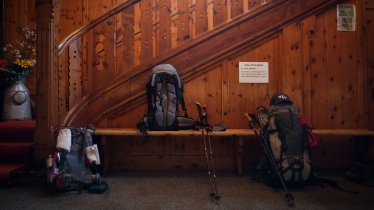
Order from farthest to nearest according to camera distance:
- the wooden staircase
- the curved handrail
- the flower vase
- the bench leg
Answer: the flower vase → the curved handrail → the bench leg → the wooden staircase

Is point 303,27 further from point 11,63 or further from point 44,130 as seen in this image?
point 11,63

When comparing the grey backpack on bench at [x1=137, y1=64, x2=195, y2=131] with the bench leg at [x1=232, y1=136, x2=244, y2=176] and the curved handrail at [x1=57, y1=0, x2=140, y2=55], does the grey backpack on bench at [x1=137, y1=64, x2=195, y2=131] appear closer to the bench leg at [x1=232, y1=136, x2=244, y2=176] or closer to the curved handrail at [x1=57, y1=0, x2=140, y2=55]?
the bench leg at [x1=232, y1=136, x2=244, y2=176]

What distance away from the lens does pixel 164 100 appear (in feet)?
9.60

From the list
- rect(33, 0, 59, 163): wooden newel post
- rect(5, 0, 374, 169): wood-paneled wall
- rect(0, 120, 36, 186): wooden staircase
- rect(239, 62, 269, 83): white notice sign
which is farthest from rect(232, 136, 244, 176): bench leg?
rect(0, 120, 36, 186): wooden staircase

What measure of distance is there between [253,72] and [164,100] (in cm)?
120

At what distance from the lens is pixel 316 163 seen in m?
3.30

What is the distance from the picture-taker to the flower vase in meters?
3.63

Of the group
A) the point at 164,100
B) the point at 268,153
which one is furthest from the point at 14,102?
the point at 268,153

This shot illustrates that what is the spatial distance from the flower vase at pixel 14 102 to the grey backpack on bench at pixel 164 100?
1936 millimetres

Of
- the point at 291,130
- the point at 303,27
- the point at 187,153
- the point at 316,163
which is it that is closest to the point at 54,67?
the point at 187,153

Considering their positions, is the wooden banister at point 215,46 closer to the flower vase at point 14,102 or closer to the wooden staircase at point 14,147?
the wooden staircase at point 14,147

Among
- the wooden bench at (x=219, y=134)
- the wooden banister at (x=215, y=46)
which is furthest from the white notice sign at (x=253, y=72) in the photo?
the wooden bench at (x=219, y=134)

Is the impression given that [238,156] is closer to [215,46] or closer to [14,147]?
[215,46]

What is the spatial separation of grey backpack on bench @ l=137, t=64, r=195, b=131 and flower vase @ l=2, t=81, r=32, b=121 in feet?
6.35
